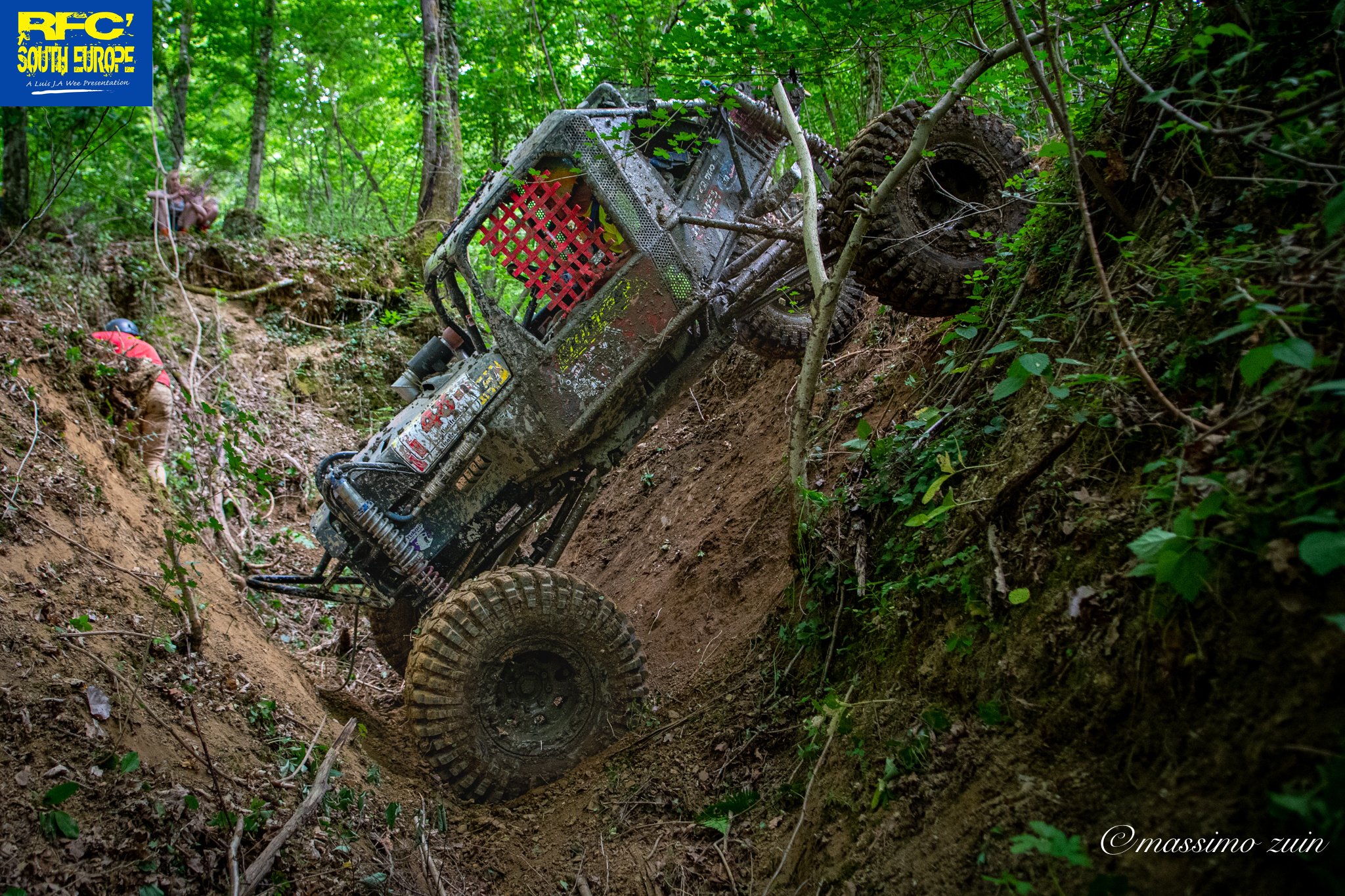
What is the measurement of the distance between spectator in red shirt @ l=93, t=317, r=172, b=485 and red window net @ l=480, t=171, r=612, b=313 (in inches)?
125

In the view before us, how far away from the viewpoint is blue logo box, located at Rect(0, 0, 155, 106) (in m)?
6.94

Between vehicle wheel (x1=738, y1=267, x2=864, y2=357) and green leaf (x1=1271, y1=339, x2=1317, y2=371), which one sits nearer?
green leaf (x1=1271, y1=339, x2=1317, y2=371)

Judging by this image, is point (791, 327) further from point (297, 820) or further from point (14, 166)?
point (14, 166)

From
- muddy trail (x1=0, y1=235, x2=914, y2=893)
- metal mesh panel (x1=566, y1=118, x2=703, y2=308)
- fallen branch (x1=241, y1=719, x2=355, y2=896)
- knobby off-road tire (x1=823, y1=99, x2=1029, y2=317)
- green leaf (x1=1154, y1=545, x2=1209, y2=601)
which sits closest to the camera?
green leaf (x1=1154, y1=545, x2=1209, y2=601)

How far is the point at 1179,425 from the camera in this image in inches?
77.2

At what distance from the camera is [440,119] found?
10.0 metres

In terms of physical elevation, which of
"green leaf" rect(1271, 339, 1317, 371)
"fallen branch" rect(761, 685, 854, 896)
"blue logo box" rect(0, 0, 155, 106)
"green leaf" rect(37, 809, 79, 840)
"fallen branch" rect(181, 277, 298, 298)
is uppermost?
"blue logo box" rect(0, 0, 155, 106)

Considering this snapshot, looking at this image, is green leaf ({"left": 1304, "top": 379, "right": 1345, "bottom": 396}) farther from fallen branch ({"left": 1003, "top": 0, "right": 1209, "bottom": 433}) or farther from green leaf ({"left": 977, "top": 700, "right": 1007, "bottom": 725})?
green leaf ({"left": 977, "top": 700, "right": 1007, "bottom": 725})

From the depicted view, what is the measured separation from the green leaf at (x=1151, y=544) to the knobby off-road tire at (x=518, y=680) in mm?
2742

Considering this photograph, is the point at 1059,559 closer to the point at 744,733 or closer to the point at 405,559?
the point at 744,733

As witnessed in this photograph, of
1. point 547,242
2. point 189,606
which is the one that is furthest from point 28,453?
point 547,242

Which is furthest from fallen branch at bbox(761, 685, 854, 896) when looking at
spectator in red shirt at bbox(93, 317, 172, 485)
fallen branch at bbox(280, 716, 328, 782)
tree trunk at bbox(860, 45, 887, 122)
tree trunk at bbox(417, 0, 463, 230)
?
tree trunk at bbox(417, 0, 463, 230)

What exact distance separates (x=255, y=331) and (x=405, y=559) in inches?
232

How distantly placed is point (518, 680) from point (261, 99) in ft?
39.3
